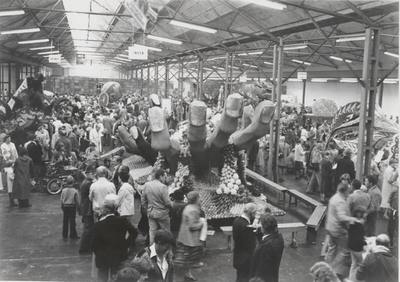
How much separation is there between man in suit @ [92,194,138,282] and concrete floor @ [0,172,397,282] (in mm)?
1205

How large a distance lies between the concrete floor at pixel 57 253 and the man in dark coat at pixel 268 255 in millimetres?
1901

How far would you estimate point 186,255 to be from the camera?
5.78 metres

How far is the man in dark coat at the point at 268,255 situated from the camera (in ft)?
14.0

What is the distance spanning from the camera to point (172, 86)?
47.2m

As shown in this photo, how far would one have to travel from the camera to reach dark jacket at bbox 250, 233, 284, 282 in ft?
13.9

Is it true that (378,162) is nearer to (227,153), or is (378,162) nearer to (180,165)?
(227,153)

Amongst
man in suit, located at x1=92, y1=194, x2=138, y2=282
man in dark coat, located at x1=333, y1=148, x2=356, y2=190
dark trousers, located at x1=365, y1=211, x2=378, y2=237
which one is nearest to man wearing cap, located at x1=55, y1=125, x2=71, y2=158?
man in suit, located at x1=92, y1=194, x2=138, y2=282

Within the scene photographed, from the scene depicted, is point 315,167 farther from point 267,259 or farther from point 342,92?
point 342,92

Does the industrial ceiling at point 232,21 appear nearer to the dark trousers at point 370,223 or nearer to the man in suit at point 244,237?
the dark trousers at point 370,223

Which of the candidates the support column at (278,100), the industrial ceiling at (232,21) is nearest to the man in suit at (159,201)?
the industrial ceiling at (232,21)

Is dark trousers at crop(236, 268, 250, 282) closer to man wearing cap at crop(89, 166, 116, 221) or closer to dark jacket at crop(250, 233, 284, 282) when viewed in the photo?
dark jacket at crop(250, 233, 284, 282)

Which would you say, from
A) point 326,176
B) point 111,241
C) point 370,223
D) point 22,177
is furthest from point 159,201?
point 326,176

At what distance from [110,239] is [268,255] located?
1.90 metres

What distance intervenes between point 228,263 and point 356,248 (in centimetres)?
226
